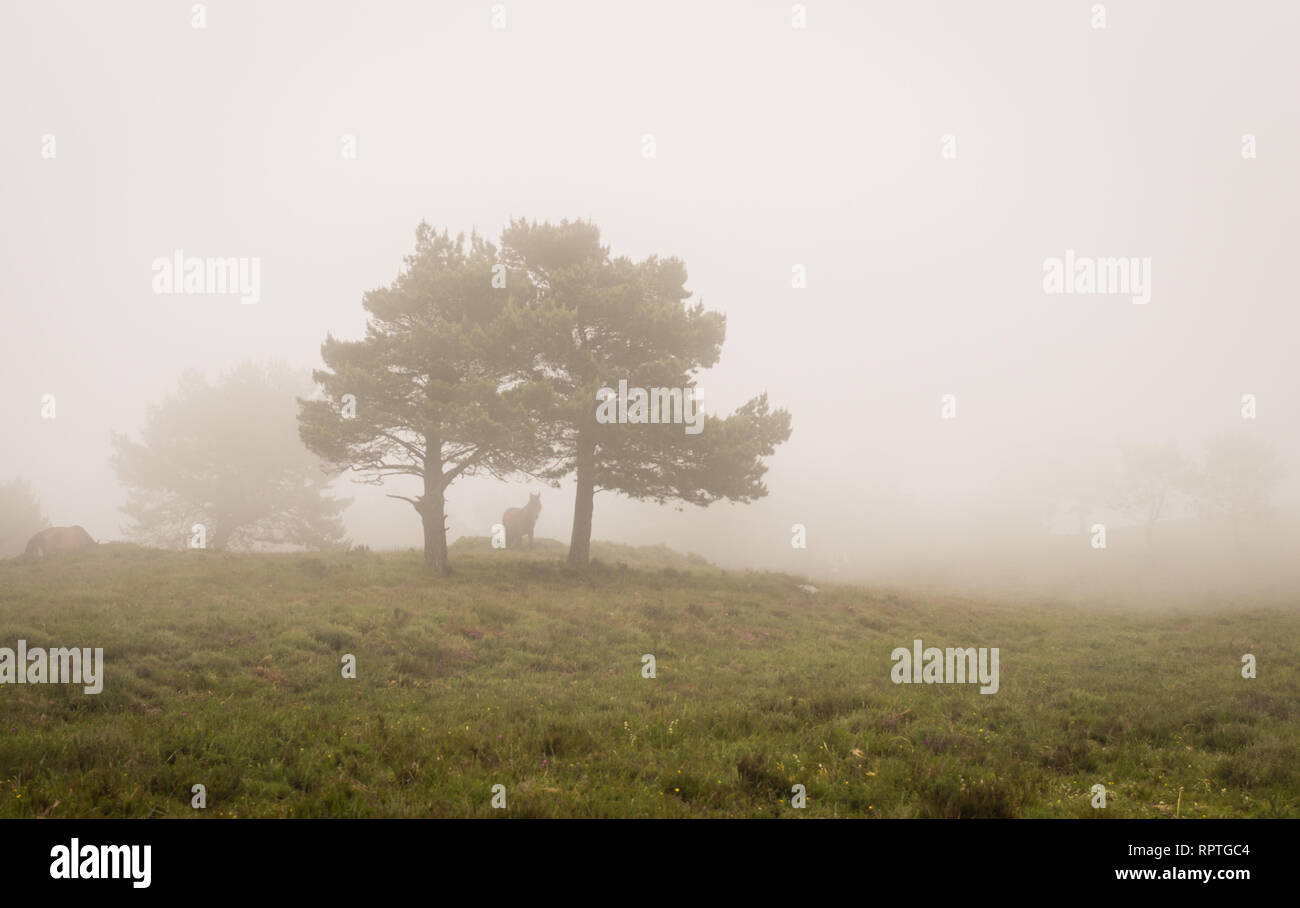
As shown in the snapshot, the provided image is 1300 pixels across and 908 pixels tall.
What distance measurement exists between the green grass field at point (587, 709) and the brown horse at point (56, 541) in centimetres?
502

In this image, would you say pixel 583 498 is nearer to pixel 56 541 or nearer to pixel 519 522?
pixel 519 522

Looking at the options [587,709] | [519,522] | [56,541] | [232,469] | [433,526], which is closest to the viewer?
[587,709]

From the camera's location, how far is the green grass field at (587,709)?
6.77 m

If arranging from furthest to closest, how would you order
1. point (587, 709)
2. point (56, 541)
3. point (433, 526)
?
point (56, 541)
point (433, 526)
point (587, 709)

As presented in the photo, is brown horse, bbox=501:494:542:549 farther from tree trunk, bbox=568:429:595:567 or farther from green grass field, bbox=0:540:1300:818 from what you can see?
green grass field, bbox=0:540:1300:818

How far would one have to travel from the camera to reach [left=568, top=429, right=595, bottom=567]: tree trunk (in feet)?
73.3

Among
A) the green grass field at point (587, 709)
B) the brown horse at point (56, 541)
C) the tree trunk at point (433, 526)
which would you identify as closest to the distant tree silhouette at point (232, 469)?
the brown horse at point (56, 541)

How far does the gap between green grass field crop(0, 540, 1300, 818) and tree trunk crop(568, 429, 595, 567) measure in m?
3.45

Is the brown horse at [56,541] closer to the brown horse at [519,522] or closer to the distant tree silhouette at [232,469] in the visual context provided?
the distant tree silhouette at [232,469]

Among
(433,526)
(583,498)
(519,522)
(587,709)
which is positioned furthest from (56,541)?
(587,709)

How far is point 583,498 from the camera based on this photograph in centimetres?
2336

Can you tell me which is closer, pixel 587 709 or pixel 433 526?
pixel 587 709

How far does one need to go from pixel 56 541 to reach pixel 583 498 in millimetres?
20932
